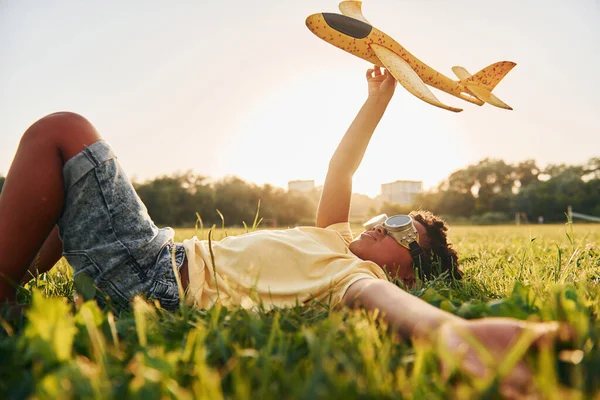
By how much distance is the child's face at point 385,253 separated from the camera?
2.64 m

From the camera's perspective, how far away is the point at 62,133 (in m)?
1.94

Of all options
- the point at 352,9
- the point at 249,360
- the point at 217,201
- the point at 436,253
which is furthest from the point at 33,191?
the point at 217,201

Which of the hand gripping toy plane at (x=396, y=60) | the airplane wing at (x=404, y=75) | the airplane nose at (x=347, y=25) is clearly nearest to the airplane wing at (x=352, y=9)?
the hand gripping toy plane at (x=396, y=60)

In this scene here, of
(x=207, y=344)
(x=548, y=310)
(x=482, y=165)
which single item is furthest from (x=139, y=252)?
(x=482, y=165)

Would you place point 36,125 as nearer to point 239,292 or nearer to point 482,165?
point 239,292

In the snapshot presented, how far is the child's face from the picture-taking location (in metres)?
2.64

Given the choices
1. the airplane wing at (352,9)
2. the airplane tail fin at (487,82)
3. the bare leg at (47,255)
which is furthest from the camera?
the airplane tail fin at (487,82)

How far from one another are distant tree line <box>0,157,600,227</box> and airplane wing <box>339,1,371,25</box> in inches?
1265

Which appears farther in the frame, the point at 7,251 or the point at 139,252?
the point at 139,252

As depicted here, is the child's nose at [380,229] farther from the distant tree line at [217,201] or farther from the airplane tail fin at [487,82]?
the distant tree line at [217,201]

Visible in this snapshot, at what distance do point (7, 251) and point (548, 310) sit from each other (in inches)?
87.4

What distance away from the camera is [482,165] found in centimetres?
7262

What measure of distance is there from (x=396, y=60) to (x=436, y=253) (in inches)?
64.9

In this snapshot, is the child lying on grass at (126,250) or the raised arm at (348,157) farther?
the raised arm at (348,157)
